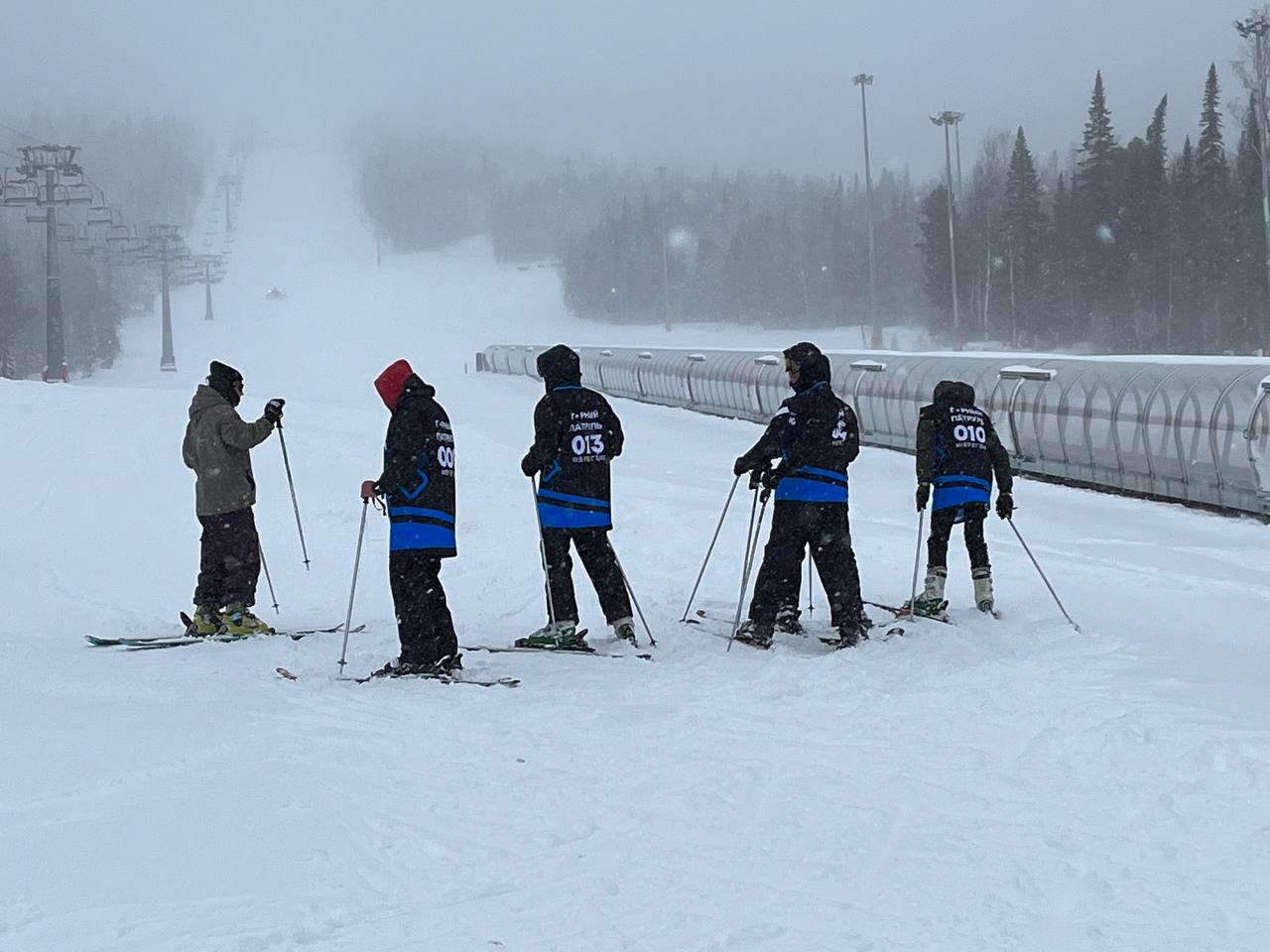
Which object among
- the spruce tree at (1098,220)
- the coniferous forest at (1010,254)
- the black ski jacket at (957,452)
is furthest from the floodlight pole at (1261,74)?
the black ski jacket at (957,452)

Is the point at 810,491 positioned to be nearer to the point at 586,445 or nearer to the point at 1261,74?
the point at 586,445

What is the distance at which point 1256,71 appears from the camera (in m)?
49.9

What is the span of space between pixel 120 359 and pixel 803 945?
286ft

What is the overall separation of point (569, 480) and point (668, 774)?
3357mm

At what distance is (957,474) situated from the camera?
9.59m

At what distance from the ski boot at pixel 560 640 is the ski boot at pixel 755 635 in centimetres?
103

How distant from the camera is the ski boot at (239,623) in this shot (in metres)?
9.65

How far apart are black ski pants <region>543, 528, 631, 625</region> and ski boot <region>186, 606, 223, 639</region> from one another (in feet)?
8.41

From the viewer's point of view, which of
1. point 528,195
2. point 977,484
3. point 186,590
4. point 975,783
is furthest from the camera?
point 528,195

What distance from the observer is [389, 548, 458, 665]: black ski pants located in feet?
26.6

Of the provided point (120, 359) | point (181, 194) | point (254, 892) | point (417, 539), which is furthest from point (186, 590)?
point (181, 194)

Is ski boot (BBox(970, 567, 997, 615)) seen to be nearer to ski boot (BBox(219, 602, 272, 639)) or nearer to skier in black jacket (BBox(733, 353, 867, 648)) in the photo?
skier in black jacket (BBox(733, 353, 867, 648))

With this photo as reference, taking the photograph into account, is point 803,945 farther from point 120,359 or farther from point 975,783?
point 120,359

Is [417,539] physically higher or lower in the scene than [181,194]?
lower
